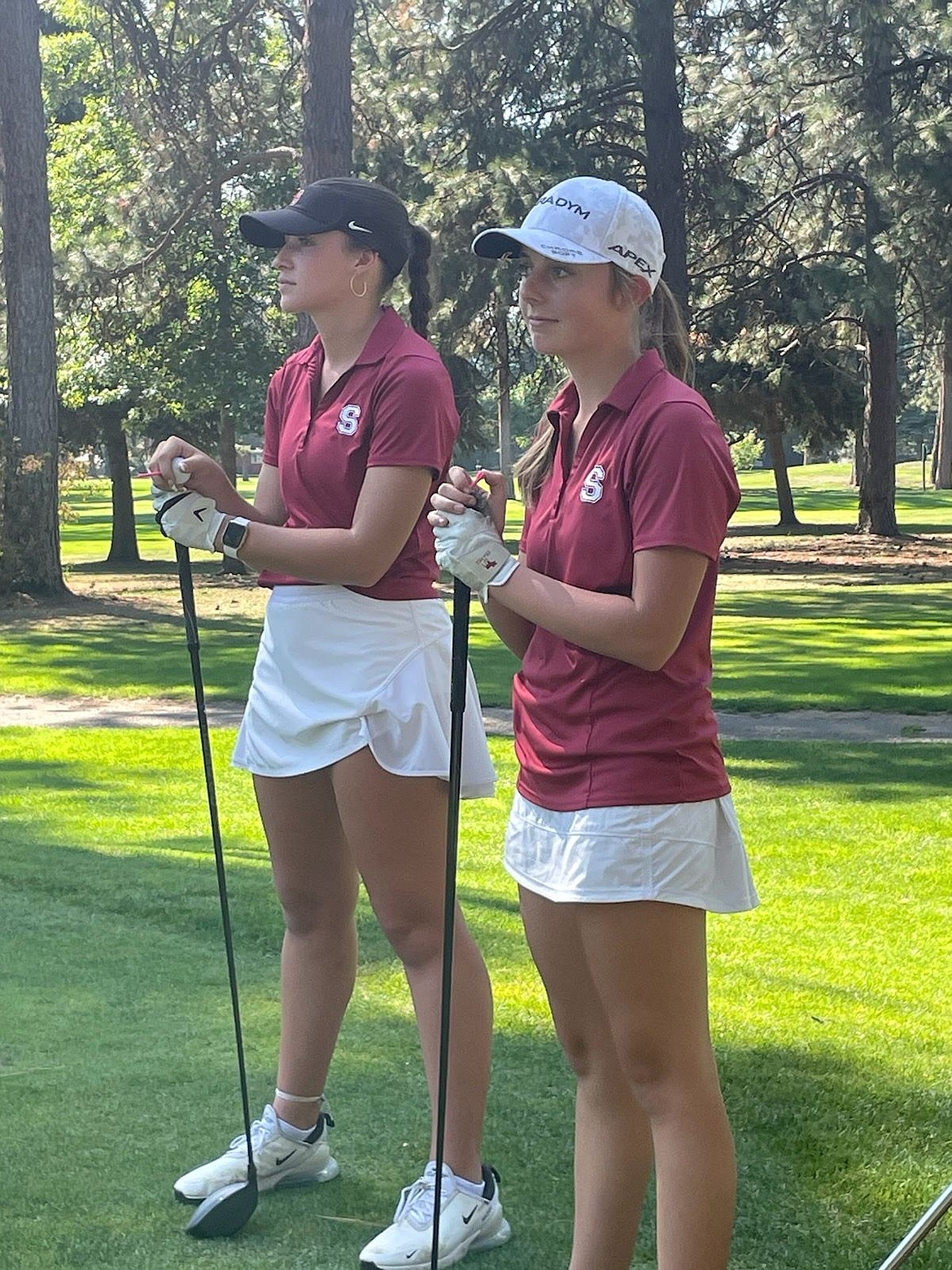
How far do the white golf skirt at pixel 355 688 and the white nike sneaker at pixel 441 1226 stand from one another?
74 centimetres

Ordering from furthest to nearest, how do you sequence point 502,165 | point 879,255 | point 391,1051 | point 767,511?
point 767,511, point 879,255, point 502,165, point 391,1051

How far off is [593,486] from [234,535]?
0.82 metres

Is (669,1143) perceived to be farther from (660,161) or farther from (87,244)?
(87,244)

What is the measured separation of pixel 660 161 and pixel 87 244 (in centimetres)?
857

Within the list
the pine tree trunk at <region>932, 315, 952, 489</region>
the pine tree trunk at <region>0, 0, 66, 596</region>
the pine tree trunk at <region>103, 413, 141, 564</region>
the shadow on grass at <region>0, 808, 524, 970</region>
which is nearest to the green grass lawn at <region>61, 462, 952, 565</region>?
the pine tree trunk at <region>103, 413, 141, 564</region>

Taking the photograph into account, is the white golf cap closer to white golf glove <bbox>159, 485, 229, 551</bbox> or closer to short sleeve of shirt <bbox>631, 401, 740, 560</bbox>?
short sleeve of shirt <bbox>631, 401, 740, 560</bbox>

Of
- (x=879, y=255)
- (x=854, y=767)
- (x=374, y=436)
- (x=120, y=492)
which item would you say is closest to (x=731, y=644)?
(x=854, y=767)

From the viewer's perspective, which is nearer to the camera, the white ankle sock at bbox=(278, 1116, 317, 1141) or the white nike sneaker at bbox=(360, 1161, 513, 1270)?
the white nike sneaker at bbox=(360, 1161, 513, 1270)

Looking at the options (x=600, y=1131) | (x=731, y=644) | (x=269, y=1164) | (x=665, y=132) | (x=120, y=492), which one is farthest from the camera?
(x=120, y=492)

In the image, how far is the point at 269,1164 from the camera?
3.28 m

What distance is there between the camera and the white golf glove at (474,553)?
2.40m

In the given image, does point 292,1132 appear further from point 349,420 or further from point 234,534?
point 349,420

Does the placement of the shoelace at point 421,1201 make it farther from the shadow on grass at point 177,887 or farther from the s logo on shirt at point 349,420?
the shadow on grass at point 177,887

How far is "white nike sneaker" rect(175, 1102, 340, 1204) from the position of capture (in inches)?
128
